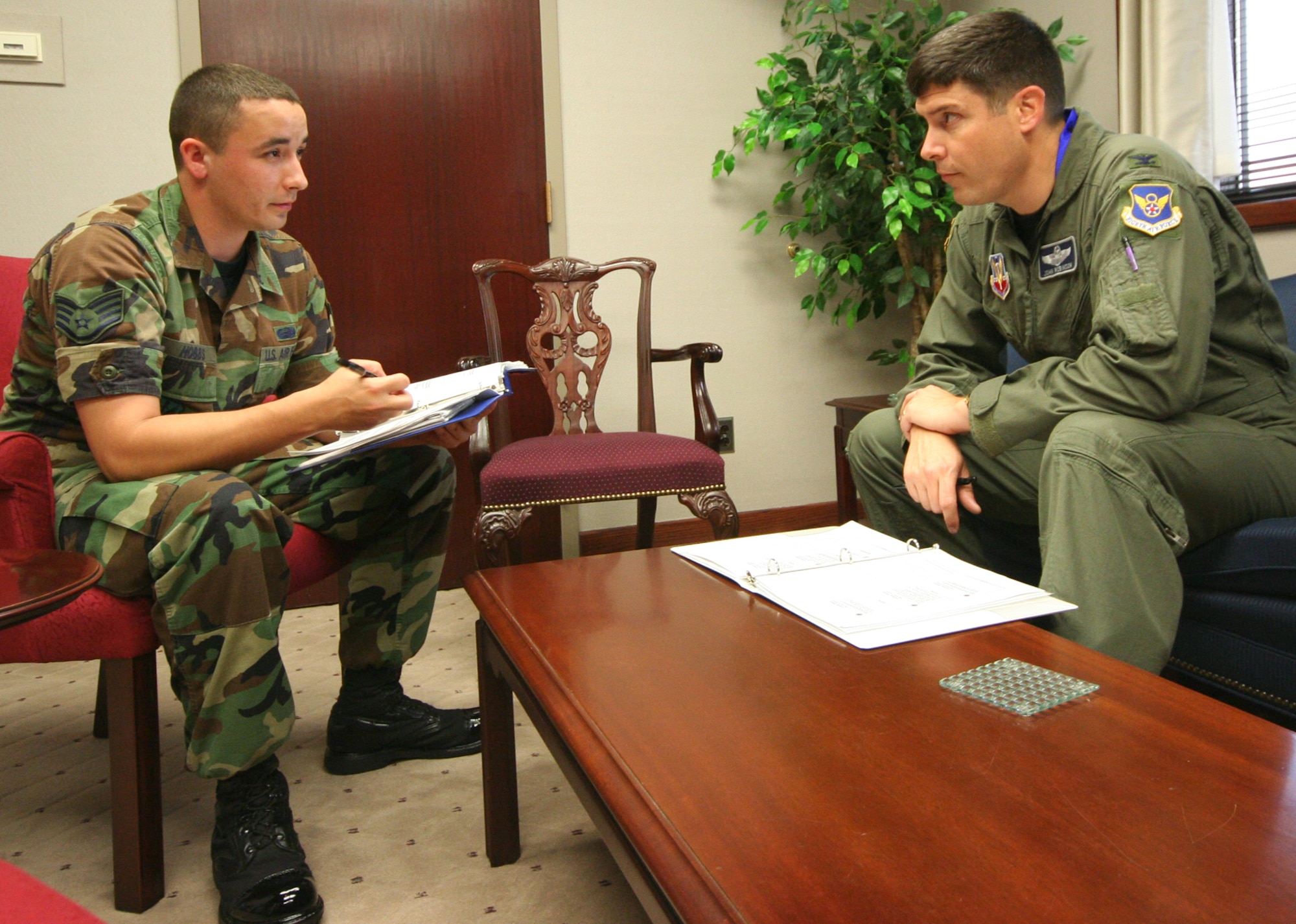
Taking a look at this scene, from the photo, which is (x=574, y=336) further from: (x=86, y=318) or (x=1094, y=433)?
(x=1094, y=433)

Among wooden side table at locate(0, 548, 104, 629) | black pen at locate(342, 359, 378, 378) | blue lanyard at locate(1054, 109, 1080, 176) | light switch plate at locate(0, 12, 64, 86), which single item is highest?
light switch plate at locate(0, 12, 64, 86)

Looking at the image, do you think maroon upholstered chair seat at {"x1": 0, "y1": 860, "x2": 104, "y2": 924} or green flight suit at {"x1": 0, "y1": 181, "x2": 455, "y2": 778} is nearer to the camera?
maroon upholstered chair seat at {"x1": 0, "y1": 860, "x2": 104, "y2": 924}

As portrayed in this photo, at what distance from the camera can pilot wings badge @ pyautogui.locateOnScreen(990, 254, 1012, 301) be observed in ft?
5.32

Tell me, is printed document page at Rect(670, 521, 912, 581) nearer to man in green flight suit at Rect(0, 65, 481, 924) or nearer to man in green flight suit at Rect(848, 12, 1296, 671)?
man in green flight suit at Rect(848, 12, 1296, 671)

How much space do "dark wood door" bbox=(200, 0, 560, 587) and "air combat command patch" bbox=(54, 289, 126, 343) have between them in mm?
1307

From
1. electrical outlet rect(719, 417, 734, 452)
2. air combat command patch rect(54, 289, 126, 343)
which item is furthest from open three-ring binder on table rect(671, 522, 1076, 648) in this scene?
electrical outlet rect(719, 417, 734, 452)

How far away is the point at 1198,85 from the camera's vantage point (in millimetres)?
2227

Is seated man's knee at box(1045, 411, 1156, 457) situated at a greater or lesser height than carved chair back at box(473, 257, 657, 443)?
lesser

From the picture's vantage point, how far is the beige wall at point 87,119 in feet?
7.42

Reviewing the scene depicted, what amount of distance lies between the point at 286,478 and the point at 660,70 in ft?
6.20

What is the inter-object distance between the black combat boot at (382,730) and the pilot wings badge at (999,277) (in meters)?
1.18

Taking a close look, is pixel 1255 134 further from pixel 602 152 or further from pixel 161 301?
pixel 161 301

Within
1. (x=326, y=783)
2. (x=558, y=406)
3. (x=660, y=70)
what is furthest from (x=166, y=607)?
(x=660, y=70)

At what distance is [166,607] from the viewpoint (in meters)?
1.16
